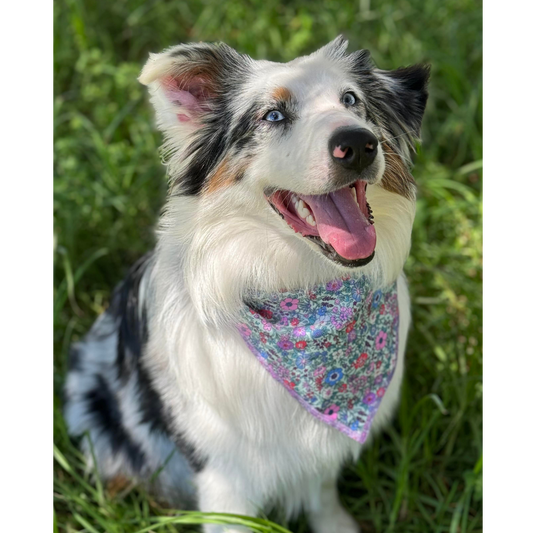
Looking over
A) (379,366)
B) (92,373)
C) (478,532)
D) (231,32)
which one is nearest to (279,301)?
(379,366)

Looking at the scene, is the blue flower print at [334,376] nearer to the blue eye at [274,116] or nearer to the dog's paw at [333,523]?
the dog's paw at [333,523]

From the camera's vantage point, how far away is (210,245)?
2.23 m

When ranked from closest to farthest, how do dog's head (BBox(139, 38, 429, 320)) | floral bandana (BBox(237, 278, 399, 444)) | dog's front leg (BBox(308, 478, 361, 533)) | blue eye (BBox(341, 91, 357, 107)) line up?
dog's head (BBox(139, 38, 429, 320)) → blue eye (BBox(341, 91, 357, 107)) → floral bandana (BBox(237, 278, 399, 444)) → dog's front leg (BBox(308, 478, 361, 533))

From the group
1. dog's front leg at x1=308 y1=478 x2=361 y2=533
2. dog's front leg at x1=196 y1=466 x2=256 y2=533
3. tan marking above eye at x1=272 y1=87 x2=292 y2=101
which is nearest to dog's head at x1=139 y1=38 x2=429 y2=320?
tan marking above eye at x1=272 y1=87 x2=292 y2=101

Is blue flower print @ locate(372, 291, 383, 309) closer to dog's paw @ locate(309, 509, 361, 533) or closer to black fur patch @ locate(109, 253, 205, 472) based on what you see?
black fur patch @ locate(109, 253, 205, 472)

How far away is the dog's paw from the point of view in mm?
2828

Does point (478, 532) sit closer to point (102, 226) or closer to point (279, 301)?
point (279, 301)

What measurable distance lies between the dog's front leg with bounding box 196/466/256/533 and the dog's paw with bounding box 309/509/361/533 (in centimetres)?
44

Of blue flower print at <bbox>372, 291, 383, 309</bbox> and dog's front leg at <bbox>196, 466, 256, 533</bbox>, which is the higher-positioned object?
blue flower print at <bbox>372, 291, 383, 309</bbox>

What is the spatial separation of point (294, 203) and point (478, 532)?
5.46ft

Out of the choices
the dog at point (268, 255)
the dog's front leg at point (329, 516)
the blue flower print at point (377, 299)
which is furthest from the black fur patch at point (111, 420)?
the blue flower print at point (377, 299)

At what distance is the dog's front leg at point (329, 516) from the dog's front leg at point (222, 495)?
0.41 meters

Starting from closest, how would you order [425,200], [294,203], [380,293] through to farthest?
[294,203]
[380,293]
[425,200]

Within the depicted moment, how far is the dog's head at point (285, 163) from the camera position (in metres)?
2.04
